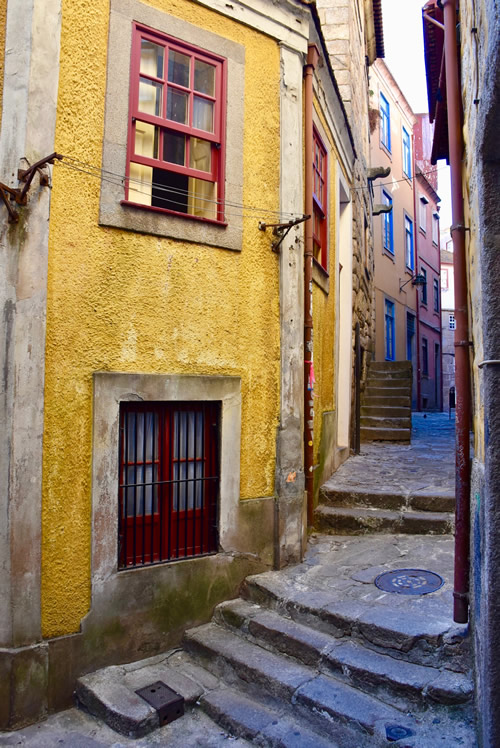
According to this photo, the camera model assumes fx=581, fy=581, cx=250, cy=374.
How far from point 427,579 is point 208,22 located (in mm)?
5107

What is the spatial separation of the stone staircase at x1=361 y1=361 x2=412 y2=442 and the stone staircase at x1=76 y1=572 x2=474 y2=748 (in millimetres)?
6177

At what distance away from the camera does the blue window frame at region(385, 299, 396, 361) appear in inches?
645

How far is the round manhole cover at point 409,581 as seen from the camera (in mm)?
4571

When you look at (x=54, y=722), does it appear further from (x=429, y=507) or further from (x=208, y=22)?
(x=208, y=22)

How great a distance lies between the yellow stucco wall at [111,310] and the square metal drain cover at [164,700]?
0.70 meters

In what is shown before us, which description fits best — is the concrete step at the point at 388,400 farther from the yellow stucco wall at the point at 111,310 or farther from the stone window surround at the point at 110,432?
the stone window surround at the point at 110,432

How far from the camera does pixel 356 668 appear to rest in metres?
3.76

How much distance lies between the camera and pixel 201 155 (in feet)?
16.9

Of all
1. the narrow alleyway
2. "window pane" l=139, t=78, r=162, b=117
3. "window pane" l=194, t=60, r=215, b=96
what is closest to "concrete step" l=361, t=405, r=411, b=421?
the narrow alleyway

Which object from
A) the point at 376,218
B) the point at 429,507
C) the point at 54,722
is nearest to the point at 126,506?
the point at 54,722

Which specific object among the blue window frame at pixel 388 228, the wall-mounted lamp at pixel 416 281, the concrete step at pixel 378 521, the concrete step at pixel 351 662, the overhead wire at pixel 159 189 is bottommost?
the concrete step at pixel 351 662

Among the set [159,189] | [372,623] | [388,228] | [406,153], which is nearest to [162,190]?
[159,189]

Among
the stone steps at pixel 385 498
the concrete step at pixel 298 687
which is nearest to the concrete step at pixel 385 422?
the stone steps at pixel 385 498

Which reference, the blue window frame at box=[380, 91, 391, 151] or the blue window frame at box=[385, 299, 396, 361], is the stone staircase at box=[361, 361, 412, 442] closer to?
the blue window frame at box=[385, 299, 396, 361]
